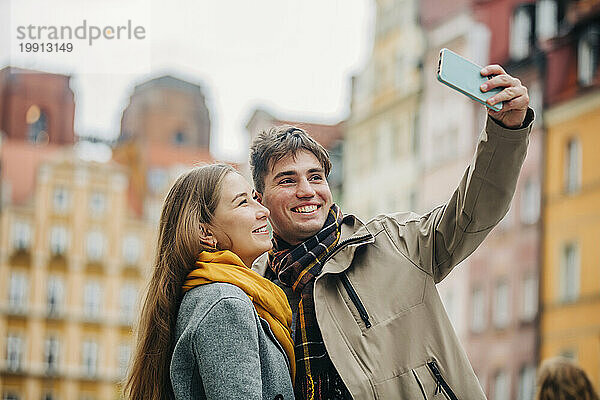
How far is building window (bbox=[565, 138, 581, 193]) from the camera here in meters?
13.8

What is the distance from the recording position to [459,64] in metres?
2.43

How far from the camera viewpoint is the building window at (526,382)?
14.2 m

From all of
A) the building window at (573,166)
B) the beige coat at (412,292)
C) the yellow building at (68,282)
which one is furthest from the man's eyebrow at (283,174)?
the yellow building at (68,282)

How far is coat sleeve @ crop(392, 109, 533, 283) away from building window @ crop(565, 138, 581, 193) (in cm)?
1139

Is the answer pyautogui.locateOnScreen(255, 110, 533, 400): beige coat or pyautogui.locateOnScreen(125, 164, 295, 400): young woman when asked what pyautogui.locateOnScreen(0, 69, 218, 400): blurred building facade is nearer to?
pyautogui.locateOnScreen(255, 110, 533, 400): beige coat

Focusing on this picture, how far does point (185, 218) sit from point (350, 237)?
49 centimetres

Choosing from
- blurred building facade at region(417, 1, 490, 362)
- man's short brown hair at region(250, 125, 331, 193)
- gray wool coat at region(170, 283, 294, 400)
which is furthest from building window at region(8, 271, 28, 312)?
gray wool coat at region(170, 283, 294, 400)

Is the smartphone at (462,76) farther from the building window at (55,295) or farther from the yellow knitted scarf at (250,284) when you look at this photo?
the building window at (55,295)

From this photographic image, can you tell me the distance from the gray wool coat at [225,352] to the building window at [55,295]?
66.3 ft

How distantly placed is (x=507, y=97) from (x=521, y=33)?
1331 cm

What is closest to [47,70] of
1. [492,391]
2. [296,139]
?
[492,391]

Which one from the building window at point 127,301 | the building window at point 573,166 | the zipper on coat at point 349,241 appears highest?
the building window at point 573,166

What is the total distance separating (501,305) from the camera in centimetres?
1509

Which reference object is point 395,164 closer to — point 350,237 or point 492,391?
point 492,391
